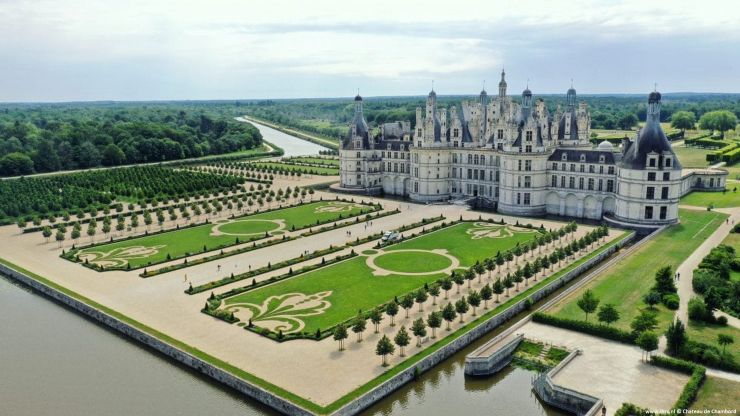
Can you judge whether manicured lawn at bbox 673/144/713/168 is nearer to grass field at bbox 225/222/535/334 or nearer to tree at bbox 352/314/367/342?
grass field at bbox 225/222/535/334

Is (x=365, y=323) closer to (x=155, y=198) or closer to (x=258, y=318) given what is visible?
(x=258, y=318)

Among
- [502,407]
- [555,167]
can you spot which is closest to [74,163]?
[555,167]

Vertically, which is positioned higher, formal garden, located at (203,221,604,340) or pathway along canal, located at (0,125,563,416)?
formal garden, located at (203,221,604,340)

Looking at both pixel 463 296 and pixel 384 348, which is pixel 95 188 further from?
pixel 384 348

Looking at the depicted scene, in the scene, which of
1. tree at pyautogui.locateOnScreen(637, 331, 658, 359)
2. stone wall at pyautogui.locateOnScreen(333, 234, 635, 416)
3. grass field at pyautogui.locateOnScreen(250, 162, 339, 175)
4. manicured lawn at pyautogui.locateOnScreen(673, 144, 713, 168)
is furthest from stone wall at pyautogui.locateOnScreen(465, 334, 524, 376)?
manicured lawn at pyautogui.locateOnScreen(673, 144, 713, 168)

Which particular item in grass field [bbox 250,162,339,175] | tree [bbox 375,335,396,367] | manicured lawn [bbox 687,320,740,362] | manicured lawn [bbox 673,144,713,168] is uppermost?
manicured lawn [bbox 673,144,713,168]

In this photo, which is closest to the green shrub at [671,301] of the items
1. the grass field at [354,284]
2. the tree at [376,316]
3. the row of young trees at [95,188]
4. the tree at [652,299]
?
the tree at [652,299]
